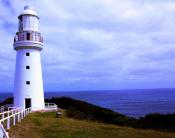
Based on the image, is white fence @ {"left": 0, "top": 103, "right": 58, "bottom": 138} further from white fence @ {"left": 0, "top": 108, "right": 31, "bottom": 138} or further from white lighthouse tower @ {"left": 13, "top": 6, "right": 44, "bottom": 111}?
white lighthouse tower @ {"left": 13, "top": 6, "right": 44, "bottom": 111}

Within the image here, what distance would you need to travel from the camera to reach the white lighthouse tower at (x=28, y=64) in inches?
1015

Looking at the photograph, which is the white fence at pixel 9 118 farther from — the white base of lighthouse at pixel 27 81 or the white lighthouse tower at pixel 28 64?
the white lighthouse tower at pixel 28 64

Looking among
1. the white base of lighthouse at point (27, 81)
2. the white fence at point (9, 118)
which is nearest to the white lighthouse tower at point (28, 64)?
the white base of lighthouse at point (27, 81)

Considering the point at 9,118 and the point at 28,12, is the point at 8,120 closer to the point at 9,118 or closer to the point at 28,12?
the point at 9,118

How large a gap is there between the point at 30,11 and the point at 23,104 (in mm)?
9026

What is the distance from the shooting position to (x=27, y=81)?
25844 mm

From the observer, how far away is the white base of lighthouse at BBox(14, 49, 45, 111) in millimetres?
25812

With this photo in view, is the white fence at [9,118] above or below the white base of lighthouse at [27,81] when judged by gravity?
below

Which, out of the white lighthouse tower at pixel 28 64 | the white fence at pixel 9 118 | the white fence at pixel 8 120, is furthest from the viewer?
the white lighthouse tower at pixel 28 64

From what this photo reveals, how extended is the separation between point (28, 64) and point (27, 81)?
5.38ft

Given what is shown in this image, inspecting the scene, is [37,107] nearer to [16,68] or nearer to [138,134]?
[16,68]

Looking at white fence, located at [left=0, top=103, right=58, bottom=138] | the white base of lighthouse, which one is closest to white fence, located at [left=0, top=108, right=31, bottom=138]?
white fence, located at [left=0, top=103, right=58, bottom=138]

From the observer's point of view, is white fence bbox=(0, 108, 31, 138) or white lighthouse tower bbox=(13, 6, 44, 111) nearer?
white fence bbox=(0, 108, 31, 138)

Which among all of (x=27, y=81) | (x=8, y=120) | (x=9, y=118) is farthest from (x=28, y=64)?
(x=8, y=120)
